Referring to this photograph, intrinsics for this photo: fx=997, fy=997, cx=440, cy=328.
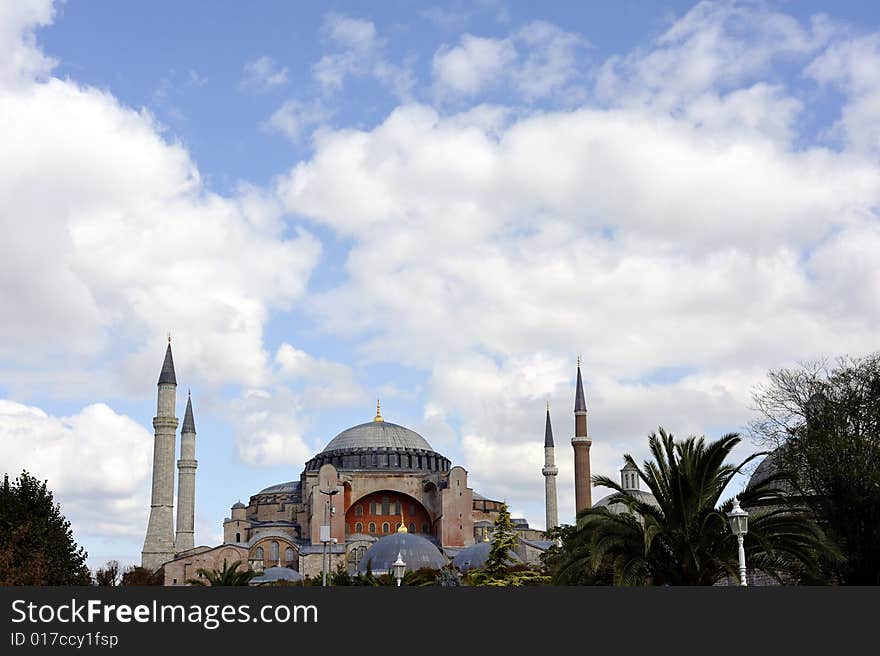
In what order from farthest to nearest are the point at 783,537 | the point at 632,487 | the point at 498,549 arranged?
the point at 632,487 → the point at 498,549 → the point at 783,537

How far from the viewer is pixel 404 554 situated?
204 feet

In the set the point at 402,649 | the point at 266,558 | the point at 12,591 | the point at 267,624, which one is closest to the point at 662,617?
the point at 402,649

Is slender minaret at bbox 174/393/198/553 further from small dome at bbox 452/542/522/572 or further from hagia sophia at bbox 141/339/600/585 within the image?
small dome at bbox 452/542/522/572

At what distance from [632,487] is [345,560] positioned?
893 inches

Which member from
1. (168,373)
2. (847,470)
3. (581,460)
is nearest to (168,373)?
(168,373)

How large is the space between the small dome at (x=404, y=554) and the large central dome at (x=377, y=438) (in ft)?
64.6

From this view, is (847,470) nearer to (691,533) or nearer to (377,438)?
(691,533)

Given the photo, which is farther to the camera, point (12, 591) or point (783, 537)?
point (783, 537)

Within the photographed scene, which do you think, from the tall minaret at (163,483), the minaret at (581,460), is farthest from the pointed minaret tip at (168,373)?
the minaret at (581,460)

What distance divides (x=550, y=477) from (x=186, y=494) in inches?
1095

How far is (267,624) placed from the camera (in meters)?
12.7

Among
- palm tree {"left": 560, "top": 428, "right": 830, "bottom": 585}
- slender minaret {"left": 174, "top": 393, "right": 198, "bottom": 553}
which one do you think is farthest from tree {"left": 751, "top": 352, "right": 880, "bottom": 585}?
slender minaret {"left": 174, "top": 393, "right": 198, "bottom": 553}

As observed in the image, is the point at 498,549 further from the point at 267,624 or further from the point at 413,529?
the point at 413,529

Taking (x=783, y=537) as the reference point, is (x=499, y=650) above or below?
below
